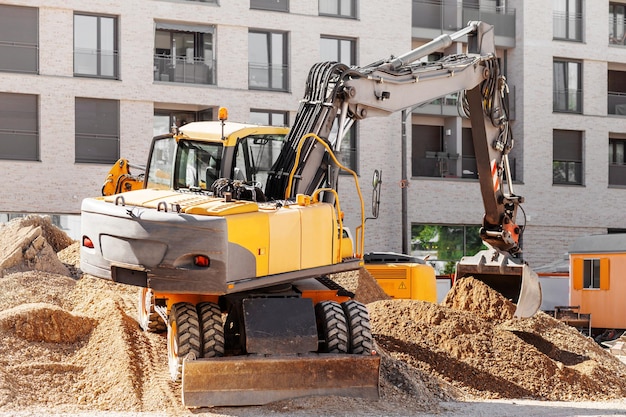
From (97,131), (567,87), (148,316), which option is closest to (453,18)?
(567,87)

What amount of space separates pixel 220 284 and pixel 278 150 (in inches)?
115

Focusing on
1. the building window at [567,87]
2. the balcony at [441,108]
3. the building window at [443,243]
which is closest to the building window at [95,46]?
the balcony at [441,108]

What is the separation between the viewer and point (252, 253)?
12797 mm

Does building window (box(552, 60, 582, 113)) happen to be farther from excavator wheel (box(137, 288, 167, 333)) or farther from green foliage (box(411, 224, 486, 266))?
excavator wheel (box(137, 288, 167, 333))

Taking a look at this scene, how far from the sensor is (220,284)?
12.5 meters

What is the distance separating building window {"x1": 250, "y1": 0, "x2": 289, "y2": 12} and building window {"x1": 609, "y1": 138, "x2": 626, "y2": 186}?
55.5 ft

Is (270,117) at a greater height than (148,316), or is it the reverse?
(270,117)

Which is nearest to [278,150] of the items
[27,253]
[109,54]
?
[27,253]

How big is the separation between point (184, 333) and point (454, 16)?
34563mm

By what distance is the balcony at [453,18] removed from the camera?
1759 inches

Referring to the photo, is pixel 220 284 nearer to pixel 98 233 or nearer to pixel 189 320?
pixel 189 320

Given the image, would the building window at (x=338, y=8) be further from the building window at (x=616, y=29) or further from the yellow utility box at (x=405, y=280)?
the yellow utility box at (x=405, y=280)

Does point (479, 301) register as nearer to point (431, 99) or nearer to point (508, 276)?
point (508, 276)

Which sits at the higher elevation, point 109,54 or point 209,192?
point 109,54
